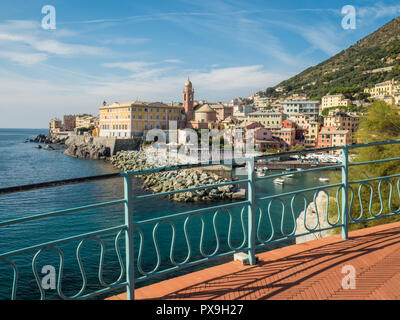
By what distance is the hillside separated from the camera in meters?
85.9

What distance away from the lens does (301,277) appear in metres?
2.58

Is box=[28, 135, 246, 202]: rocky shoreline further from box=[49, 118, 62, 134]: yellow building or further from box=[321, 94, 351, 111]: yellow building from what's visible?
box=[49, 118, 62, 134]: yellow building

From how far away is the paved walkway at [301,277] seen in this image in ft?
7.66

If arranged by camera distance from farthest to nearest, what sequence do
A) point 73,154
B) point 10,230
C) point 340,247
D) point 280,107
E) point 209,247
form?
point 280,107 → point 73,154 → point 10,230 → point 209,247 → point 340,247

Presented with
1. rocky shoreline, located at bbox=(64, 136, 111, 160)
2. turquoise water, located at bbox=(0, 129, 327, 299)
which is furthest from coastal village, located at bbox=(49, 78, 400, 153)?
turquoise water, located at bbox=(0, 129, 327, 299)

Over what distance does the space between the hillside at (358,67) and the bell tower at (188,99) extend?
127 ft

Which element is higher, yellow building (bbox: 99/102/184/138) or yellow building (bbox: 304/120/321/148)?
yellow building (bbox: 99/102/184/138)

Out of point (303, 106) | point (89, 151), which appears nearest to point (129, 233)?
point (89, 151)

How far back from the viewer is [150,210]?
19359 millimetres

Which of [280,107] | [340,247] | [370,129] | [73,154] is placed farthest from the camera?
[280,107]

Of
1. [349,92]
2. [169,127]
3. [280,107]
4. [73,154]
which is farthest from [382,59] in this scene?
[73,154]

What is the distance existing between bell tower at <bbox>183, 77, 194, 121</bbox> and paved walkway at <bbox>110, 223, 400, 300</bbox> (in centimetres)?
7062
